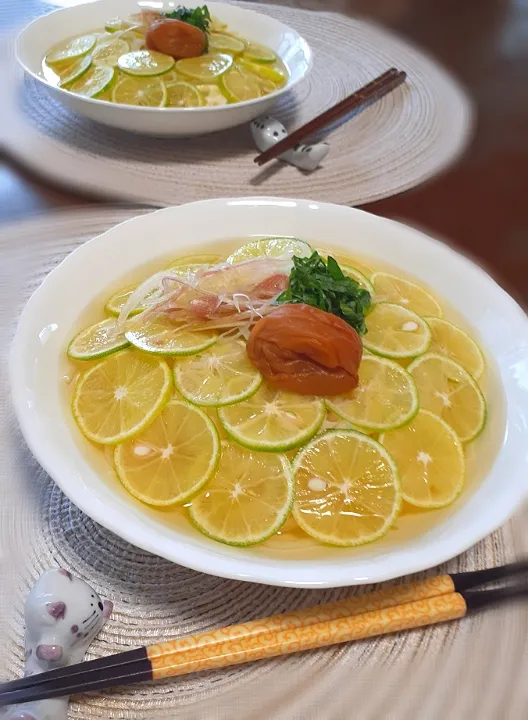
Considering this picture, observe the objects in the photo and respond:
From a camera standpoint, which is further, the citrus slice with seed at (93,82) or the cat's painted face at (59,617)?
the citrus slice with seed at (93,82)

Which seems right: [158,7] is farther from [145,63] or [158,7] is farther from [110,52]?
[145,63]

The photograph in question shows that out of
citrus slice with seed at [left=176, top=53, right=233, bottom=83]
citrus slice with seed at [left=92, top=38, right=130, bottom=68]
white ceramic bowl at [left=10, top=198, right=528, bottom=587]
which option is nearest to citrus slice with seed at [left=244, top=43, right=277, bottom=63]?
citrus slice with seed at [left=176, top=53, right=233, bottom=83]

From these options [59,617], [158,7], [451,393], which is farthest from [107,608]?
[158,7]

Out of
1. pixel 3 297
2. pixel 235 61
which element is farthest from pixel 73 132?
pixel 3 297

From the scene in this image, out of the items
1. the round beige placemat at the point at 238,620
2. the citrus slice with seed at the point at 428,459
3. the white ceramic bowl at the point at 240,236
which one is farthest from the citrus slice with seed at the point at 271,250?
the round beige placemat at the point at 238,620

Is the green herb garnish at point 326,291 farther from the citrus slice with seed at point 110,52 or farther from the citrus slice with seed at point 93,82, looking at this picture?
the citrus slice with seed at point 110,52
